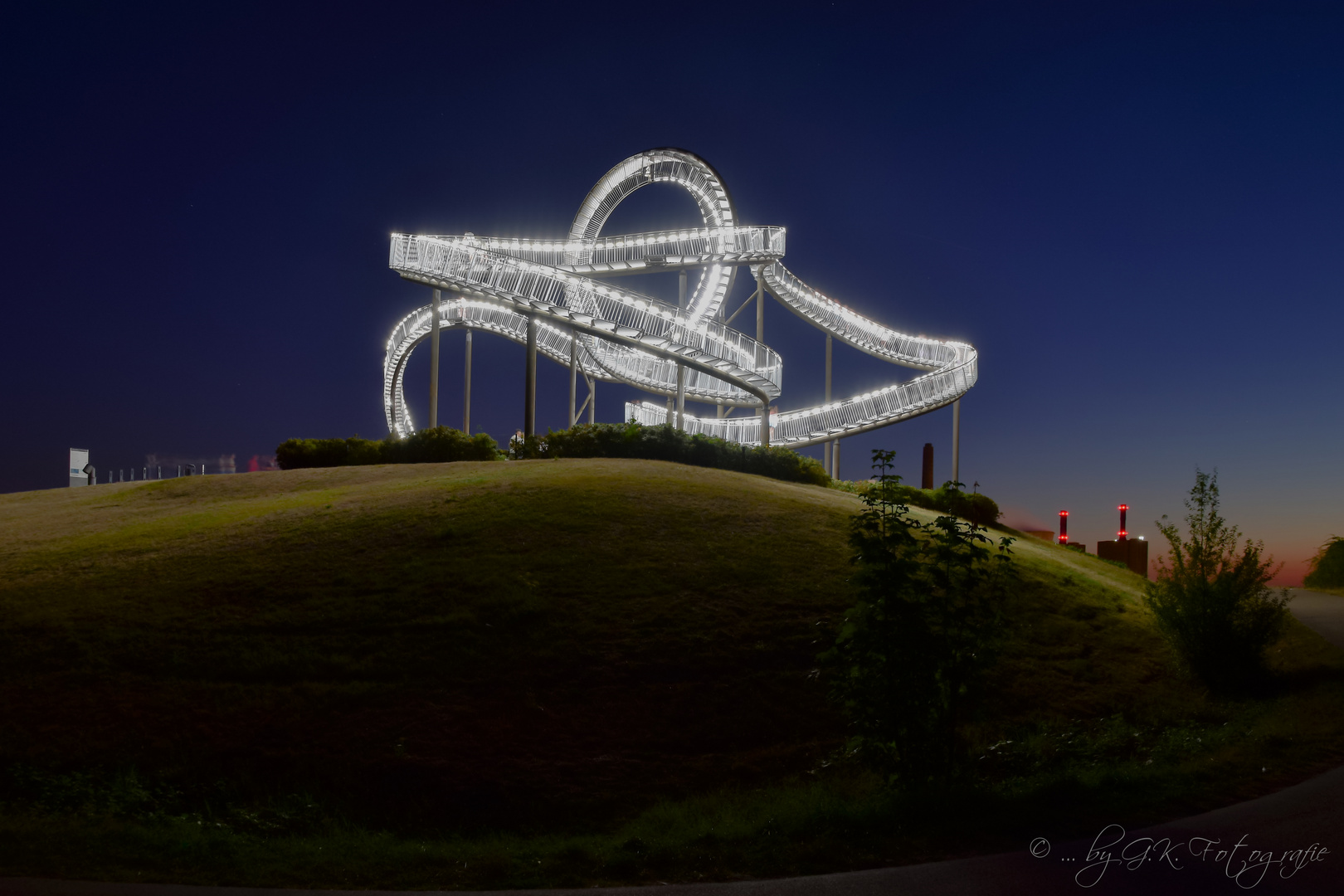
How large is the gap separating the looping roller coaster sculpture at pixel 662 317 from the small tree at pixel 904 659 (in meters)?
17.7

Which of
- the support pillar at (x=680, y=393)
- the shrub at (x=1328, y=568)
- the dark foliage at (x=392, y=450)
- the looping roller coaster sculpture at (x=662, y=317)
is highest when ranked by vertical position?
the looping roller coaster sculpture at (x=662, y=317)

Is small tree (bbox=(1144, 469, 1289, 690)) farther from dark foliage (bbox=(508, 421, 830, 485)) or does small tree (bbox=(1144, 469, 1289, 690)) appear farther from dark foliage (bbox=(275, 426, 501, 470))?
dark foliage (bbox=(275, 426, 501, 470))

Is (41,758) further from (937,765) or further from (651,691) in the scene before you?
(937,765)

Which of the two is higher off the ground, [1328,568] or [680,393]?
[680,393]

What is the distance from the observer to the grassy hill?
695cm

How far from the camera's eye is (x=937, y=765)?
289 inches

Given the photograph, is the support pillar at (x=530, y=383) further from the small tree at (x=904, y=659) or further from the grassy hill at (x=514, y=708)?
the small tree at (x=904, y=659)

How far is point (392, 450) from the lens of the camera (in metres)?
25.6

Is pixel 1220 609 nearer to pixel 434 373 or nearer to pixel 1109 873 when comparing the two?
pixel 1109 873

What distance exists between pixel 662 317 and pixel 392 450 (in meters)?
8.35

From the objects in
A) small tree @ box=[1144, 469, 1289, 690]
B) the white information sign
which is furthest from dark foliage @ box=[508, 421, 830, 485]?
the white information sign

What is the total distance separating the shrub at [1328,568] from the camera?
27.1 m

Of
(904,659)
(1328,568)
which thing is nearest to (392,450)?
(904,659)

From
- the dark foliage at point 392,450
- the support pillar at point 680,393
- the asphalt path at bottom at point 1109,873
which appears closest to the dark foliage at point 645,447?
the dark foliage at point 392,450
